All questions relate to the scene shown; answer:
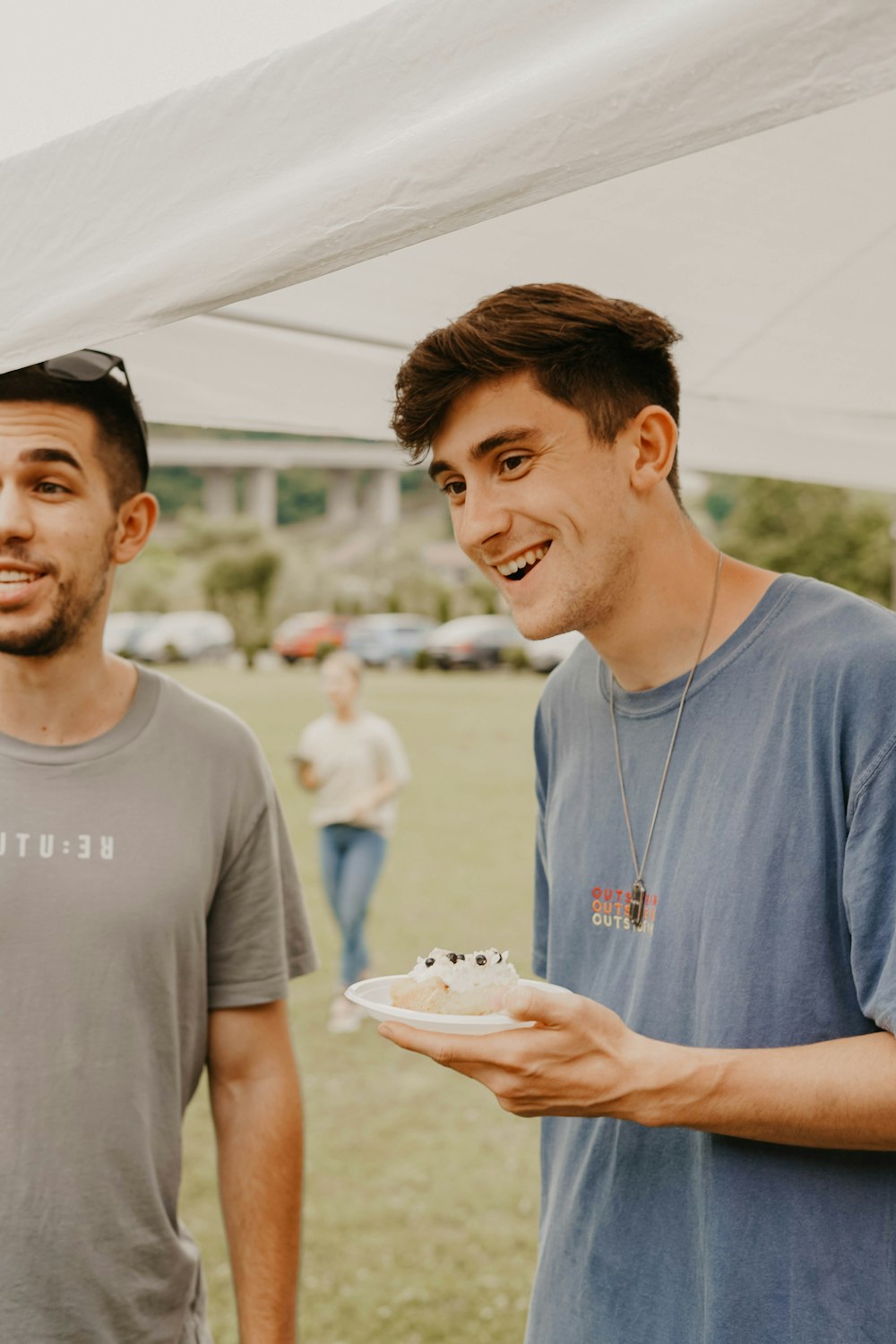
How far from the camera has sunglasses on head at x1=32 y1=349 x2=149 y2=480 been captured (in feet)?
6.53

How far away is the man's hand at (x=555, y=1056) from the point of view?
1.48 meters

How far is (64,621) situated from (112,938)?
528mm

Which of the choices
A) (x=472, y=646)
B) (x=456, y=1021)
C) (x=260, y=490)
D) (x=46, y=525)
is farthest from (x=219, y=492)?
(x=456, y=1021)

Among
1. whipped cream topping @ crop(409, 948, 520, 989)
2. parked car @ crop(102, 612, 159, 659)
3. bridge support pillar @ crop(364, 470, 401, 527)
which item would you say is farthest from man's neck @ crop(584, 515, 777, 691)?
bridge support pillar @ crop(364, 470, 401, 527)

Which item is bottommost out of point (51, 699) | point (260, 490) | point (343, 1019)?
point (343, 1019)

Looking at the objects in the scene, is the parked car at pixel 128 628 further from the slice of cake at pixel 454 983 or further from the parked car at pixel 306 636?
the slice of cake at pixel 454 983

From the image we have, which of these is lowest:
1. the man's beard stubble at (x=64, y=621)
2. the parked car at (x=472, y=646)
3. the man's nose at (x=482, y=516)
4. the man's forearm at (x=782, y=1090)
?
the man's forearm at (x=782, y=1090)

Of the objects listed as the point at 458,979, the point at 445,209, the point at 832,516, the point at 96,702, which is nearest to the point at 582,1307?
the point at 458,979

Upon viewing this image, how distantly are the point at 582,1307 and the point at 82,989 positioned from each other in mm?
924

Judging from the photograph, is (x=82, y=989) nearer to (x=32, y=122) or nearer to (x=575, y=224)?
(x=32, y=122)

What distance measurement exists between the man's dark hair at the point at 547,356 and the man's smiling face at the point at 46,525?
1.81ft

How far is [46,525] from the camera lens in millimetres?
1978

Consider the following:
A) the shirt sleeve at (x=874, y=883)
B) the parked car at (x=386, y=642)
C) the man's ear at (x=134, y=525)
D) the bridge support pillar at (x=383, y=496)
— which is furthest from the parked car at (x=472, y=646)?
the shirt sleeve at (x=874, y=883)

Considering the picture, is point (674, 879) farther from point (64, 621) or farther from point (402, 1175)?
point (402, 1175)
